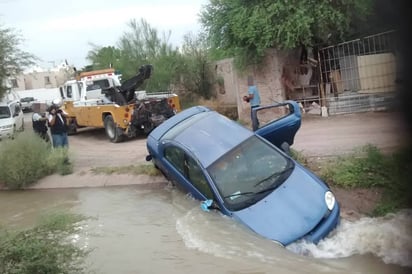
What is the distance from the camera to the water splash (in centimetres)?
630

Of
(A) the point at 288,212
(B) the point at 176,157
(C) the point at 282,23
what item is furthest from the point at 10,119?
(A) the point at 288,212

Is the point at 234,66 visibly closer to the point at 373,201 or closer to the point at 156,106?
the point at 156,106

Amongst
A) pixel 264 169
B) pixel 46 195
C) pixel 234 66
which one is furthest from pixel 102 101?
pixel 264 169

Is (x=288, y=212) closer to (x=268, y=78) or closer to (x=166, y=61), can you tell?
(x=268, y=78)

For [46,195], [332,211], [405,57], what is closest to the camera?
[405,57]

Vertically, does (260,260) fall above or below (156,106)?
below

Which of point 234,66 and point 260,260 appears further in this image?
point 234,66

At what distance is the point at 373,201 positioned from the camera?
27.6 ft

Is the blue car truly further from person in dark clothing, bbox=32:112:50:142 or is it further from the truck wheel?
the truck wheel

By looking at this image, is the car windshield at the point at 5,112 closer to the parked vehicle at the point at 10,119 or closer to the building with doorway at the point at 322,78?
the parked vehicle at the point at 10,119

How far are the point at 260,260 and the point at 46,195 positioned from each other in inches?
278

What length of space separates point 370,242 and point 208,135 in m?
3.01

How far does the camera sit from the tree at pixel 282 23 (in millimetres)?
16109

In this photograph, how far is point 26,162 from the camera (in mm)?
12750
